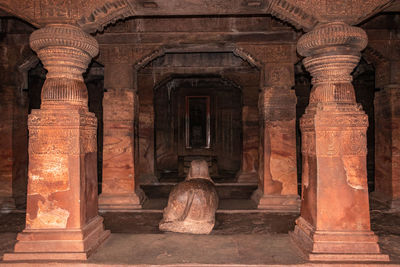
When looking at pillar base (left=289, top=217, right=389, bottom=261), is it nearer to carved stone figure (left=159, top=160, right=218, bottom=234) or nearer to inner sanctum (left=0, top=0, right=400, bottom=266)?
inner sanctum (left=0, top=0, right=400, bottom=266)

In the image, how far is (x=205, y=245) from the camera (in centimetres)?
390

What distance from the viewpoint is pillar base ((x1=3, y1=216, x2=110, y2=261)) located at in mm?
3334

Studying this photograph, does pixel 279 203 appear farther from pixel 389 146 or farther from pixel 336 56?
pixel 336 56

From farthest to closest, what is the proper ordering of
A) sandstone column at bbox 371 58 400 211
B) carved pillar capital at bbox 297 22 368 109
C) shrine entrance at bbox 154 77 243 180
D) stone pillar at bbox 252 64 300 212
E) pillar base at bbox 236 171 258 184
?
shrine entrance at bbox 154 77 243 180, pillar base at bbox 236 171 258 184, sandstone column at bbox 371 58 400 211, stone pillar at bbox 252 64 300 212, carved pillar capital at bbox 297 22 368 109

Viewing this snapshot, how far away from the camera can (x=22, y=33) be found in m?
6.48

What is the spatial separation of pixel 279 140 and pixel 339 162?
2.95 m

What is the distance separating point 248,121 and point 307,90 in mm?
4139

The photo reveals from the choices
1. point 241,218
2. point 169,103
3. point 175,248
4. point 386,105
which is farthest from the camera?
point 169,103

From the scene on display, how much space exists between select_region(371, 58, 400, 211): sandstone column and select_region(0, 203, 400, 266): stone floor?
3.72 feet

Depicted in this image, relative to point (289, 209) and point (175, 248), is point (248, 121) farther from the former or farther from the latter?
point (175, 248)

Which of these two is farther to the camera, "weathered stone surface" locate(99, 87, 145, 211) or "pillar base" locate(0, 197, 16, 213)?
"weathered stone surface" locate(99, 87, 145, 211)

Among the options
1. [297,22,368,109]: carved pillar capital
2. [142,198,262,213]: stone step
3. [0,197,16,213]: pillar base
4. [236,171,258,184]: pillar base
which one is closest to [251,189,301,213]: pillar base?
[142,198,262,213]: stone step

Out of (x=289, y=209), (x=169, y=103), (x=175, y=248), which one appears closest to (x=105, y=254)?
(x=175, y=248)

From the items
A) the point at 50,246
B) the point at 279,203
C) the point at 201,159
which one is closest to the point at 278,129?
the point at 279,203
